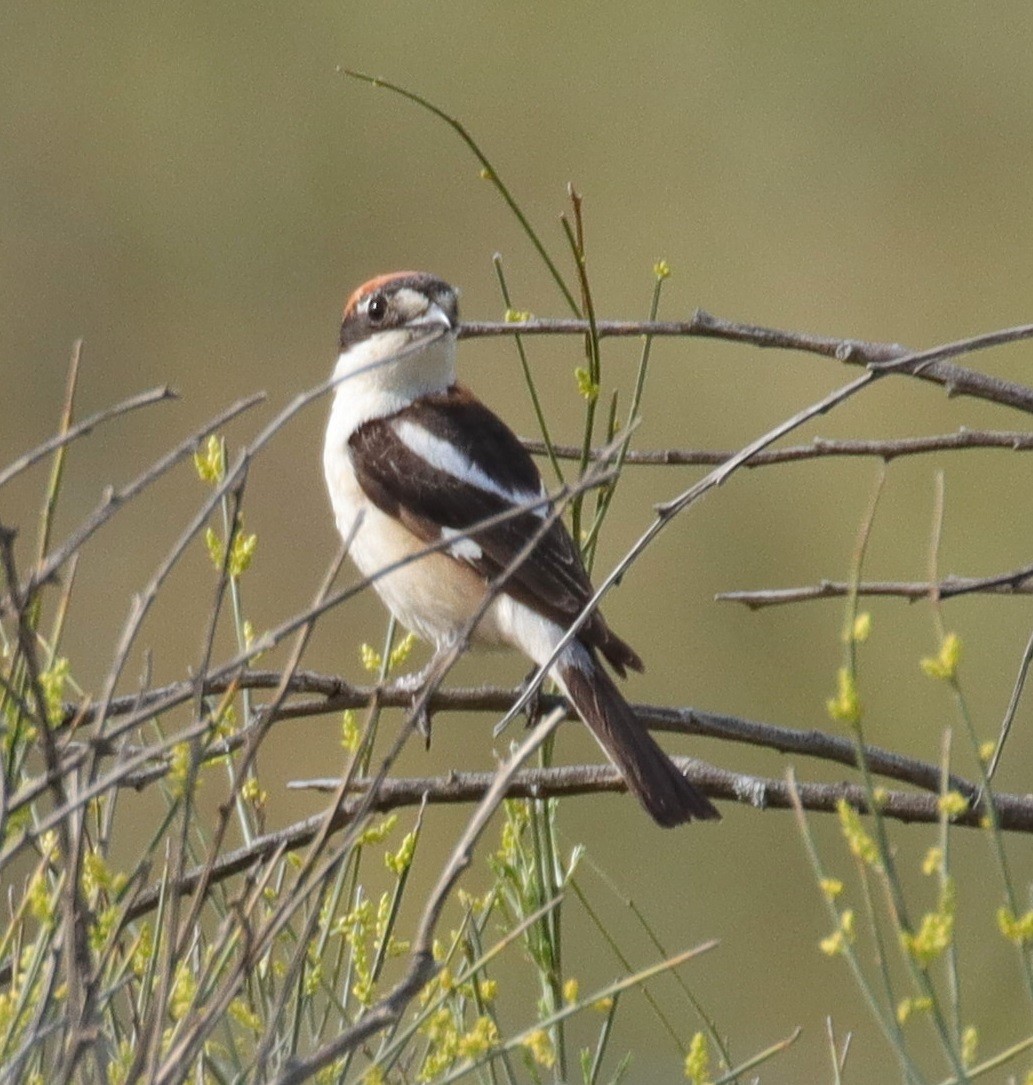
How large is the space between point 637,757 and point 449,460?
1.08 metres

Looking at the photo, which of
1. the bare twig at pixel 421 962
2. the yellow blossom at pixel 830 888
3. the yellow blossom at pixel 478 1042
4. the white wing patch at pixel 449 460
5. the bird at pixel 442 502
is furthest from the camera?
the white wing patch at pixel 449 460

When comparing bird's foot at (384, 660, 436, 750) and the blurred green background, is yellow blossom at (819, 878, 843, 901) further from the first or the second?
the blurred green background

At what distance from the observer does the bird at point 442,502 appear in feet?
11.9

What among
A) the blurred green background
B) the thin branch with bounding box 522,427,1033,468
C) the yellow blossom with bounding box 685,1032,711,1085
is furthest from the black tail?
the blurred green background

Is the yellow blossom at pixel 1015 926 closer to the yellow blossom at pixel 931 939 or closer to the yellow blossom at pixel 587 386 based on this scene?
A: the yellow blossom at pixel 931 939

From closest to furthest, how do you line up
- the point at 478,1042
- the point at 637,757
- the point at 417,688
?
the point at 478,1042 < the point at 637,757 < the point at 417,688

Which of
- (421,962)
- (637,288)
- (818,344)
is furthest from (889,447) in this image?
(637,288)

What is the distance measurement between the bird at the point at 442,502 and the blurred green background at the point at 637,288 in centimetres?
241

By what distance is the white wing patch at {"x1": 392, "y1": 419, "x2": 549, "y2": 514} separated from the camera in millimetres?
4023

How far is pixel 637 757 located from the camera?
3135mm

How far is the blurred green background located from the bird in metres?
2.41

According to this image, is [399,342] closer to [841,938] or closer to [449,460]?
[449,460]

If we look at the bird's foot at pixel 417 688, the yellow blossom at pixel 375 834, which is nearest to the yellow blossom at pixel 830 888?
the yellow blossom at pixel 375 834

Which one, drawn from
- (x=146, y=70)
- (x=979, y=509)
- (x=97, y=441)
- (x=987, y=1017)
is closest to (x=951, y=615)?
(x=979, y=509)
